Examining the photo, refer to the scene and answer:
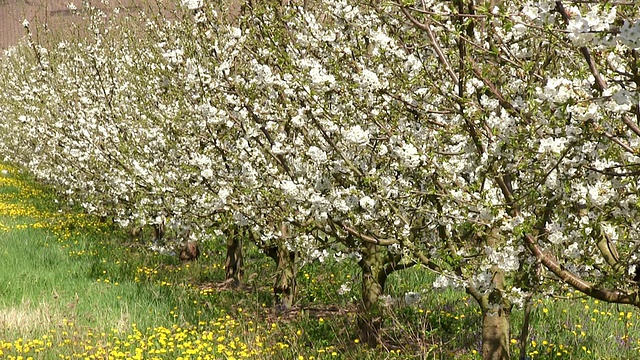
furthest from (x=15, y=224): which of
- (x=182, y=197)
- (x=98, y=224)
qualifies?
(x=182, y=197)

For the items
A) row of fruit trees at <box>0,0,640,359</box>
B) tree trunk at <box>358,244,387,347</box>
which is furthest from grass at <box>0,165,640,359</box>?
row of fruit trees at <box>0,0,640,359</box>

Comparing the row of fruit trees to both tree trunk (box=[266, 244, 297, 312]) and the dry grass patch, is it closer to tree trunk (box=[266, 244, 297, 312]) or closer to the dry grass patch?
tree trunk (box=[266, 244, 297, 312])

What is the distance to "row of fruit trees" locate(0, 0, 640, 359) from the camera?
106 inches

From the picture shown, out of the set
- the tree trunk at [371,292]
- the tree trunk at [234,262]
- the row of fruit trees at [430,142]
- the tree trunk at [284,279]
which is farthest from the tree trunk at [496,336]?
the tree trunk at [234,262]

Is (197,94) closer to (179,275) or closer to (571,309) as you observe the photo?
(179,275)

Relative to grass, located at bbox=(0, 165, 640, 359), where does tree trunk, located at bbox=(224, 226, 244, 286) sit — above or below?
above

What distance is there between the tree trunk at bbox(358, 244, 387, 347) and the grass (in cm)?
13

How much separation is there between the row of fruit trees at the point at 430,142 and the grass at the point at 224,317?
0.55 meters

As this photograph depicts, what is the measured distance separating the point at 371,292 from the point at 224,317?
2017 millimetres

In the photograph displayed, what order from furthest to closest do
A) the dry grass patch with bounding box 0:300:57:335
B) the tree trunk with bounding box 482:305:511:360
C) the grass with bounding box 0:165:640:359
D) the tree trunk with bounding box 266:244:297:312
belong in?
the tree trunk with bounding box 266:244:297:312 → the dry grass patch with bounding box 0:300:57:335 → the grass with bounding box 0:165:640:359 → the tree trunk with bounding box 482:305:511:360

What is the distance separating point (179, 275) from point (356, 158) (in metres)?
5.44

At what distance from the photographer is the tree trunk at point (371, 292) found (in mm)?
5777

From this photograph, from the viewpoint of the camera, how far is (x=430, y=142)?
4258mm

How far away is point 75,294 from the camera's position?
773 cm
